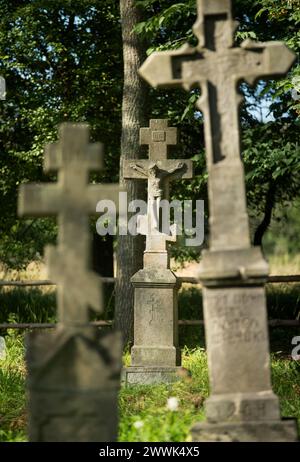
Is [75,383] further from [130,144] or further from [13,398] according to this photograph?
[130,144]

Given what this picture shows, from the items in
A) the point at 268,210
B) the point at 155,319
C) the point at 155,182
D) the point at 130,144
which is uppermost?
the point at 268,210

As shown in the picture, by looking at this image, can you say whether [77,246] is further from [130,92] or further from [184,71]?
[130,92]

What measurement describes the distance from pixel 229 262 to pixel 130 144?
5918 mm

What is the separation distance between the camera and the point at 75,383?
4.28 m

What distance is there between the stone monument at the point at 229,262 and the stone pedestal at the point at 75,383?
1.07 metres

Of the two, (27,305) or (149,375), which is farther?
(27,305)

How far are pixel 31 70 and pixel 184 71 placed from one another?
9094 millimetres

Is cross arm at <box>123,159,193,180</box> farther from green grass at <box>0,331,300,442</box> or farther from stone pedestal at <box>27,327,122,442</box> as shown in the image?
stone pedestal at <box>27,327,122,442</box>

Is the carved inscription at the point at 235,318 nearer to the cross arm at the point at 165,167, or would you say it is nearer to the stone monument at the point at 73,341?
the stone monument at the point at 73,341

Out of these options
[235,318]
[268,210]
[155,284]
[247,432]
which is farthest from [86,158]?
[268,210]

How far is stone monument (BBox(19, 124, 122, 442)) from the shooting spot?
4.29 metres

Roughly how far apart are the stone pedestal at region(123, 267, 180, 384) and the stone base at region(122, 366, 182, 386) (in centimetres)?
13

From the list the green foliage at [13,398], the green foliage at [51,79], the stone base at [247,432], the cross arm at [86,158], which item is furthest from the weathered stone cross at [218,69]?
the green foliage at [51,79]

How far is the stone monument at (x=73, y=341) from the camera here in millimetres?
4289
